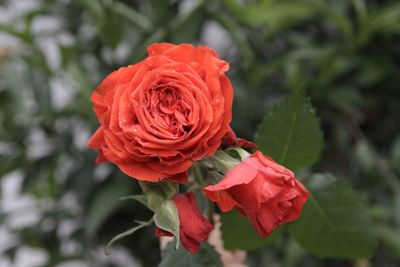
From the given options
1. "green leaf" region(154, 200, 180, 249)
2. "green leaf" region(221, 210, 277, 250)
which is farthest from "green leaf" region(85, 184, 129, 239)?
"green leaf" region(154, 200, 180, 249)

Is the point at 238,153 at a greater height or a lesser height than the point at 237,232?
greater

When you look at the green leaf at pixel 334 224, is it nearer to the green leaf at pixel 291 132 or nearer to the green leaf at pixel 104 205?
the green leaf at pixel 291 132

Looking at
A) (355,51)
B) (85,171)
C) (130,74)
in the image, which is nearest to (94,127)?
(85,171)

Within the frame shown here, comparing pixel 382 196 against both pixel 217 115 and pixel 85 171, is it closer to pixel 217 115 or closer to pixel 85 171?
pixel 85 171

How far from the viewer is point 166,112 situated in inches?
13.8

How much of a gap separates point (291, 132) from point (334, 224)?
0.08m

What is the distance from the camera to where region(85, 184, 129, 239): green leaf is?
0.79 meters

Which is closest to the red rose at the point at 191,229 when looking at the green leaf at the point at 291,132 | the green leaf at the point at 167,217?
the green leaf at the point at 167,217

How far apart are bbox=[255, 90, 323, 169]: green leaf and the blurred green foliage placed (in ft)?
1.08

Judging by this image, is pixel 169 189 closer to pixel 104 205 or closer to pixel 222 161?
pixel 222 161

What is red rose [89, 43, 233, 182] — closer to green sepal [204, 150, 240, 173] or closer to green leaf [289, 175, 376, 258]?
green sepal [204, 150, 240, 173]

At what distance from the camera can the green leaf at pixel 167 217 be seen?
34cm

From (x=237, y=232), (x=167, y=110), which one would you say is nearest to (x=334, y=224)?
(x=237, y=232)

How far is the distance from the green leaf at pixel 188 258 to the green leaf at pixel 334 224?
0.08m
